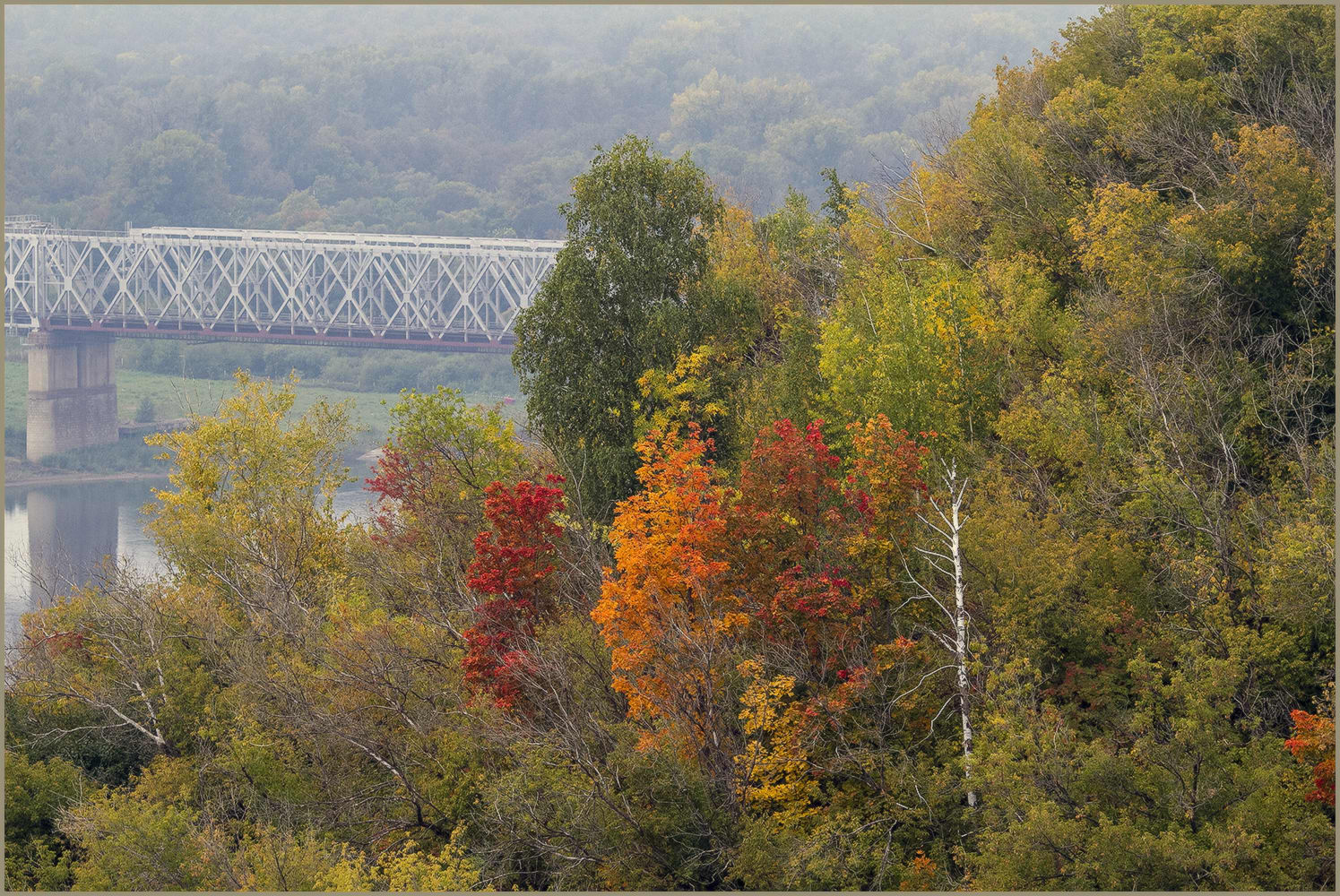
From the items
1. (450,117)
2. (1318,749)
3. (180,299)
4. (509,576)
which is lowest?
(180,299)

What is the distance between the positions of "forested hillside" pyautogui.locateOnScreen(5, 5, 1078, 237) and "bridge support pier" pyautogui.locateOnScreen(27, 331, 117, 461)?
38.3 metres

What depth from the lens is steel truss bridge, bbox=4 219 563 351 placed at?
101500mm

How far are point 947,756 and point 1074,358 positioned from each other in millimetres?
11918

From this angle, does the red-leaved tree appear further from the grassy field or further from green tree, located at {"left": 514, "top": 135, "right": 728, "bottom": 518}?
the grassy field

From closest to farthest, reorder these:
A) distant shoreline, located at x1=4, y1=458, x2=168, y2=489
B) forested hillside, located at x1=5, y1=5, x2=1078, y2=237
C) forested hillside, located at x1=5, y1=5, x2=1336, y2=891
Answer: forested hillside, located at x1=5, y1=5, x2=1336, y2=891 < distant shoreline, located at x1=4, y1=458, x2=168, y2=489 < forested hillside, located at x1=5, y1=5, x2=1078, y2=237

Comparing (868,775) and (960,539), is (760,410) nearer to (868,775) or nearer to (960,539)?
(960,539)

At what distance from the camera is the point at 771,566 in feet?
88.0

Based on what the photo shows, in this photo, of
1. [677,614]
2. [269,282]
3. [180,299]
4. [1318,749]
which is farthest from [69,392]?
[1318,749]

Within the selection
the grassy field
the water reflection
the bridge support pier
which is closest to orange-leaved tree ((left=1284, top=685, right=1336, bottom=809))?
the water reflection

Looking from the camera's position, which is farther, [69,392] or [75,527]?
[69,392]

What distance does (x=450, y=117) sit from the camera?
178m

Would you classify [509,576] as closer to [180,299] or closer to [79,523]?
[79,523]

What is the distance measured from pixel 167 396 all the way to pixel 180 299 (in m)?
8.35

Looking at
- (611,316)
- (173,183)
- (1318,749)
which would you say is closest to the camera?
(1318,749)
